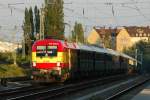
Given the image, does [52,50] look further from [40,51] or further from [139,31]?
[139,31]

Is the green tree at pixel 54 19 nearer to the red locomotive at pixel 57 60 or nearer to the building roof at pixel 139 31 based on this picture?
the red locomotive at pixel 57 60

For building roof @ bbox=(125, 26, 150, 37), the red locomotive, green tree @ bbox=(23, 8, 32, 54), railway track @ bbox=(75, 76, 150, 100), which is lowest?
railway track @ bbox=(75, 76, 150, 100)

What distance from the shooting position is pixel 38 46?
35.8 metres

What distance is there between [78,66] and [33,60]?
16.0 feet

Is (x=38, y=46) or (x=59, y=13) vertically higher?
(x=59, y=13)

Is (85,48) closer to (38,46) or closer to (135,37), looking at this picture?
(38,46)

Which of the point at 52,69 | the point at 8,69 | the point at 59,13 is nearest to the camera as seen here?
the point at 52,69

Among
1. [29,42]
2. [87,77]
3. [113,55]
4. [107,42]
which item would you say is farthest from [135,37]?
[87,77]

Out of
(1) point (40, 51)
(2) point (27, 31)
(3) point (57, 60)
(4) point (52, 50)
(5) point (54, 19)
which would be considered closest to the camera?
(3) point (57, 60)

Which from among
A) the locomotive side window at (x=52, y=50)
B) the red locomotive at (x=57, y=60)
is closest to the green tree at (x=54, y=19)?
the red locomotive at (x=57, y=60)

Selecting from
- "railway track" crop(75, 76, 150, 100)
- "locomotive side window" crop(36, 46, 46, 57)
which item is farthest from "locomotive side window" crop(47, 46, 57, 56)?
"railway track" crop(75, 76, 150, 100)

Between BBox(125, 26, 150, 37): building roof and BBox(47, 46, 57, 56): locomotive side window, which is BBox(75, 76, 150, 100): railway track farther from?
BBox(125, 26, 150, 37): building roof

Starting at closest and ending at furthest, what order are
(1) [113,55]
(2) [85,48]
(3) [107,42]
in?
(2) [85,48], (1) [113,55], (3) [107,42]

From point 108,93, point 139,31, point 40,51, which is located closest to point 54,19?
point 40,51
